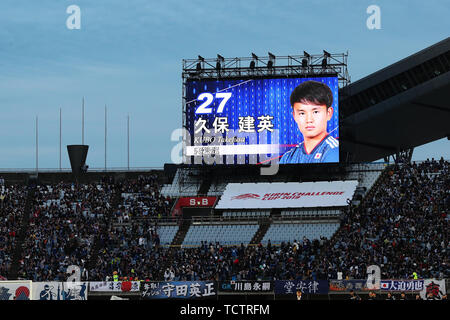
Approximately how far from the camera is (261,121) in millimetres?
56750

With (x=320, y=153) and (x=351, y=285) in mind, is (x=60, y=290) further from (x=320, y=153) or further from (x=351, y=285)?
(x=320, y=153)

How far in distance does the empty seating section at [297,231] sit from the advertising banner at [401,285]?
1082 cm

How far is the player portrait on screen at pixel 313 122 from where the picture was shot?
5569cm

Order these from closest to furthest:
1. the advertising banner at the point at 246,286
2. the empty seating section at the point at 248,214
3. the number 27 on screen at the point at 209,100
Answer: the advertising banner at the point at 246,286, the empty seating section at the point at 248,214, the number 27 on screen at the point at 209,100

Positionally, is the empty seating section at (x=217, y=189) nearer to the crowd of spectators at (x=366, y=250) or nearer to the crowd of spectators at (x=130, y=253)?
the crowd of spectators at (x=130, y=253)

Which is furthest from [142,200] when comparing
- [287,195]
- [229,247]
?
[287,195]

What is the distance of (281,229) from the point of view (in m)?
53.1

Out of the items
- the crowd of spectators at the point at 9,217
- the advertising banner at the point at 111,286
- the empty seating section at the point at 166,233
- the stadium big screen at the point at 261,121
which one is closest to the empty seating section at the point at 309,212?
the stadium big screen at the point at 261,121

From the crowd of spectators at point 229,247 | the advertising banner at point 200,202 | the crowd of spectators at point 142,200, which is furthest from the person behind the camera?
the crowd of spectators at point 142,200

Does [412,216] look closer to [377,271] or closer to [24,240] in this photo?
[377,271]

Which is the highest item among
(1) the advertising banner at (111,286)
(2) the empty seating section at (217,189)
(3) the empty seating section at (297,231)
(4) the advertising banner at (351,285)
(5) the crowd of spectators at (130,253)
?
(2) the empty seating section at (217,189)

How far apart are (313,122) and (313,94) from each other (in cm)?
214
